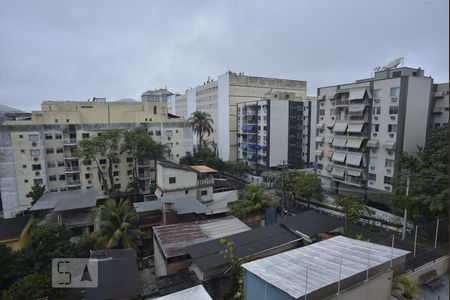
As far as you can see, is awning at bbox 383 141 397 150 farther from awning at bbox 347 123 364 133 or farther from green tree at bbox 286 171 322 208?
green tree at bbox 286 171 322 208

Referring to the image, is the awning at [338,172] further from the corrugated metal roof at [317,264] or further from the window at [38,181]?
the window at [38,181]

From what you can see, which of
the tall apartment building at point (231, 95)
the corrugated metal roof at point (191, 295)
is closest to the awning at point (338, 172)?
the tall apartment building at point (231, 95)

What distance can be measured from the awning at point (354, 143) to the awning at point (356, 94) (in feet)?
16.1

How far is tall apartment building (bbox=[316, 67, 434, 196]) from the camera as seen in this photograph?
2580 centimetres

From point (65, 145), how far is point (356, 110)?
36.9 meters

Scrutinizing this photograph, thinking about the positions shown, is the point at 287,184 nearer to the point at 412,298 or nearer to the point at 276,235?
the point at 276,235

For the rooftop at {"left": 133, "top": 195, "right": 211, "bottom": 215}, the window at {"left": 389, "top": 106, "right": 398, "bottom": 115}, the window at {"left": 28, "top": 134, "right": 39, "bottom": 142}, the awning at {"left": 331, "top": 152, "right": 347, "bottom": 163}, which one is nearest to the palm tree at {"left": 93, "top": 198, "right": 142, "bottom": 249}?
the rooftop at {"left": 133, "top": 195, "right": 211, "bottom": 215}

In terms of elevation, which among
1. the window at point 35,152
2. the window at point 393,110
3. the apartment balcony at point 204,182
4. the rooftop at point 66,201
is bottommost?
the rooftop at point 66,201

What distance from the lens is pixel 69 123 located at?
34.6 metres

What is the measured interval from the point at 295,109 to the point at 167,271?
37.2m

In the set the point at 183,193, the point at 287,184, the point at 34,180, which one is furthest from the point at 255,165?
the point at 34,180

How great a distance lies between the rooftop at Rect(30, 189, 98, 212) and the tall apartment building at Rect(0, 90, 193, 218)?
6129mm

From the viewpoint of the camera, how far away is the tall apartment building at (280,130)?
145 feet

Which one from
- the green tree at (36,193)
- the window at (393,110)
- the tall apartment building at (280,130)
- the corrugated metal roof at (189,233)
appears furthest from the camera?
the tall apartment building at (280,130)
